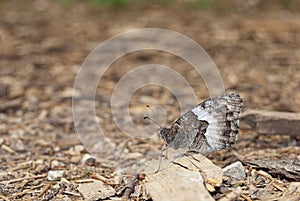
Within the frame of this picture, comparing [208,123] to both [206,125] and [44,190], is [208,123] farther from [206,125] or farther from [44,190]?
[44,190]

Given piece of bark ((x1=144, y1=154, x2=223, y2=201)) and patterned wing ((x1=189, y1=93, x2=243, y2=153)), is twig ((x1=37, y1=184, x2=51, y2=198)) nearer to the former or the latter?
piece of bark ((x1=144, y1=154, x2=223, y2=201))

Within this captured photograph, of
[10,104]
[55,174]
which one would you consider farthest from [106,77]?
[55,174]

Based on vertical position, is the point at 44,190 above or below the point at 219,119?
below

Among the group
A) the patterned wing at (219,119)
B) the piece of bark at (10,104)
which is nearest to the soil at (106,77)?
the piece of bark at (10,104)

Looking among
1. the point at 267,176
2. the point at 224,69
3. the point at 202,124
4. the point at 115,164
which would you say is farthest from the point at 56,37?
the point at 267,176

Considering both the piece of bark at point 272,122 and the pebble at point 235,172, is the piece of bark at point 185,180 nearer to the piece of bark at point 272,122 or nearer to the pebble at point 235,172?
the pebble at point 235,172
